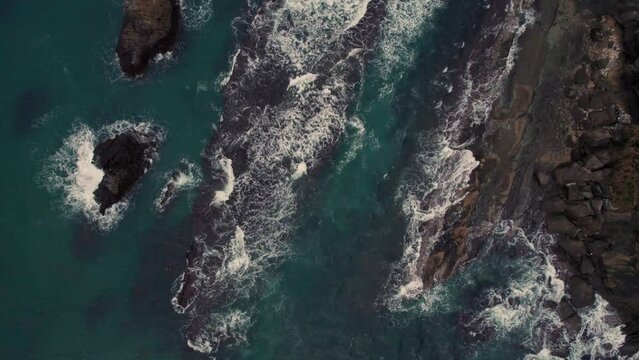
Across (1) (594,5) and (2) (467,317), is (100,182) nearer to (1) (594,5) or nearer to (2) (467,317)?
(2) (467,317)

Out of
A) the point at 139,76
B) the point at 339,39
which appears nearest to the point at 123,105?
the point at 139,76

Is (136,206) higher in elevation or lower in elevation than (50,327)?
higher

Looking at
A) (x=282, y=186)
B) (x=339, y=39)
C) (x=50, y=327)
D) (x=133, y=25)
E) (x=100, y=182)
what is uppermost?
(x=339, y=39)

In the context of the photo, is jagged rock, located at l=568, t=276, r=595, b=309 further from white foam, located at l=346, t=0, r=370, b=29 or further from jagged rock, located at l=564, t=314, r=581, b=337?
white foam, located at l=346, t=0, r=370, b=29

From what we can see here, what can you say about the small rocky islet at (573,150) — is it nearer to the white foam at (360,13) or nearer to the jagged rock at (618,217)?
the jagged rock at (618,217)

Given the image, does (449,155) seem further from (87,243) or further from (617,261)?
(87,243)
